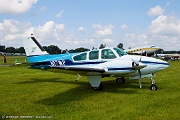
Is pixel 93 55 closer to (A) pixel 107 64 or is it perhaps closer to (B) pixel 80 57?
(B) pixel 80 57

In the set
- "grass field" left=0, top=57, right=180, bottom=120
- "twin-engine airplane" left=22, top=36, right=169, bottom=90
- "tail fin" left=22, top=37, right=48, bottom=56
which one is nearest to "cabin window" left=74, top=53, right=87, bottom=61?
"twin-engine airplane" left=22, top=36, right=169, bottom=90

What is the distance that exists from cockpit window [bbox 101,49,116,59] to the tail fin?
5.26 metres

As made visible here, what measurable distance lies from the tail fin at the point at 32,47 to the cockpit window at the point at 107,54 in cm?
526

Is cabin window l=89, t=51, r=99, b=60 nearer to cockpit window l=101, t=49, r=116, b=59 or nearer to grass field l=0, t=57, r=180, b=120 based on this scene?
cockpit window l=101, t=49, r=116, b=59

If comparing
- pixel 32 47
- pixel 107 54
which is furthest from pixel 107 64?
pixel 32 47

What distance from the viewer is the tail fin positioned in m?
15.7

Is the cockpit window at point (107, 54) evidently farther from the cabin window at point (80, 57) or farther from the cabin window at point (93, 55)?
the cabin window at point (80, 57)

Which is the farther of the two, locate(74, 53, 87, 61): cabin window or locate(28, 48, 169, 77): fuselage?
locate(74, 53, 87, 61): cabin window

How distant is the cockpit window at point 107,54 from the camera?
12.2 metres

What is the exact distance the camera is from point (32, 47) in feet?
52.0

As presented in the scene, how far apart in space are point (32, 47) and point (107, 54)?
6326 millimetres

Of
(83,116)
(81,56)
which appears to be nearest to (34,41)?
(81,56)

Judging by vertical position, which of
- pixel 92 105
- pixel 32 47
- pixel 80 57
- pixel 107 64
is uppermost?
pixel 32 47

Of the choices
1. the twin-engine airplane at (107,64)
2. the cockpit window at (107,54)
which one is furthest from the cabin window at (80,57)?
the cockpit window at (107,54)
